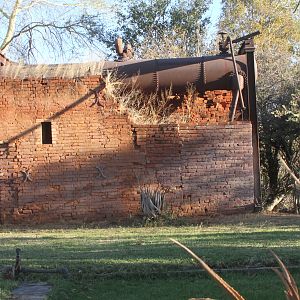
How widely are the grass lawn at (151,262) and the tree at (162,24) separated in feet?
75.5

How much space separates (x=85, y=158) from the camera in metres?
16.0

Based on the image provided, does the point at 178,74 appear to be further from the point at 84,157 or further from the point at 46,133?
the point at 46,133

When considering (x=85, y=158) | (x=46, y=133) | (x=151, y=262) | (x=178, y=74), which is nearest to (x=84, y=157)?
(x=85, y=158)

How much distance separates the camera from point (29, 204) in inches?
629

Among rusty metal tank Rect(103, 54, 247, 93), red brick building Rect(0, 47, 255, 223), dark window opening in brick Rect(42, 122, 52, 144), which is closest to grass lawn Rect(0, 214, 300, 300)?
red brick building Rect(0, 47, 255, 223)

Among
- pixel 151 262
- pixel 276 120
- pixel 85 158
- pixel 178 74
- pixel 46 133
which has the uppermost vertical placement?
pixel 178 74

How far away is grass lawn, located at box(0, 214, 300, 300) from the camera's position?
726 centimetres

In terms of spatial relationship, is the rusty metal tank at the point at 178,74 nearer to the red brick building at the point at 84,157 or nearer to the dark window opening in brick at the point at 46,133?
the red brick building at the point at 84,157

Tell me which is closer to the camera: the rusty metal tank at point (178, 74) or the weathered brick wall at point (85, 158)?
the weathered brick wall at point (85, 158)

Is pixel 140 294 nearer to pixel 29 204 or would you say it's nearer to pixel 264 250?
pixel 264 250

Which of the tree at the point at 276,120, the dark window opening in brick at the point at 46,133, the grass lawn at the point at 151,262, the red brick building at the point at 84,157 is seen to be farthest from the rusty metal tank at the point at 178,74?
the grass lawn at the point at 151,262

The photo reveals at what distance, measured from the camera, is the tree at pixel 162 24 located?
3431 cm

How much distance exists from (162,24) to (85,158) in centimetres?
2160

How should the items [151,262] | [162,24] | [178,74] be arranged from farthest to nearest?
[162,24]
[178,74]
[151,262]
